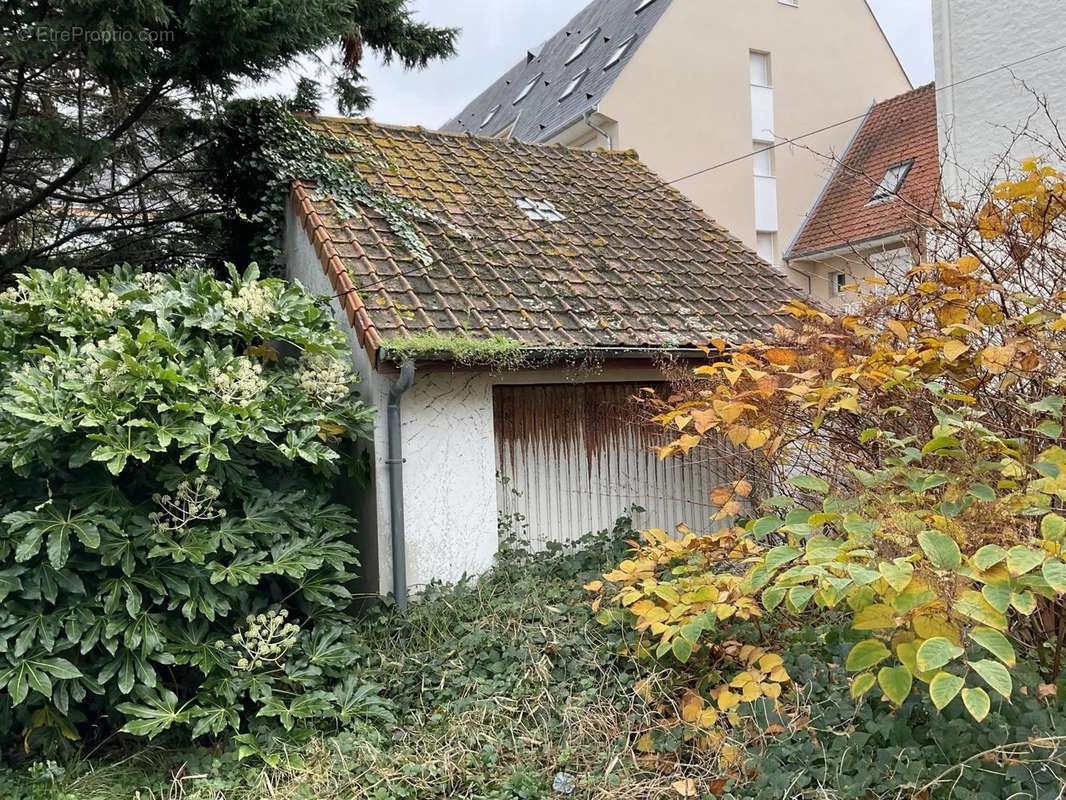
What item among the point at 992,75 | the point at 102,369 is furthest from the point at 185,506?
the point at 992,75

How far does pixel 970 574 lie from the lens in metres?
2.84

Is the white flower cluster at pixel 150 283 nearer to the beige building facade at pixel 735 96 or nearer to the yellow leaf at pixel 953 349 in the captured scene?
the yellow leaf at pixel 953 349

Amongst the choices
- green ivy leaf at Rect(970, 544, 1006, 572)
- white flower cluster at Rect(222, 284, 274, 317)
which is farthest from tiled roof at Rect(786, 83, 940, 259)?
green ivy leaf at Rect(970, 544, 1006, 572)

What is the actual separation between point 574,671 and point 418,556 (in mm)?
1706

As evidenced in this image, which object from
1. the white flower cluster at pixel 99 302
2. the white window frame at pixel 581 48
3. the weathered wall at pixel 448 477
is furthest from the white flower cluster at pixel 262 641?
the white window frame at pixel 581 48

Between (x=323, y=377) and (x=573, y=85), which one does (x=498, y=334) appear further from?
(x=573, y=85)

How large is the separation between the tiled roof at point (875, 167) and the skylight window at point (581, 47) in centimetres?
757

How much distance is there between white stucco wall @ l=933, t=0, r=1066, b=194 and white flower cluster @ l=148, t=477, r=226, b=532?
25.3 ft

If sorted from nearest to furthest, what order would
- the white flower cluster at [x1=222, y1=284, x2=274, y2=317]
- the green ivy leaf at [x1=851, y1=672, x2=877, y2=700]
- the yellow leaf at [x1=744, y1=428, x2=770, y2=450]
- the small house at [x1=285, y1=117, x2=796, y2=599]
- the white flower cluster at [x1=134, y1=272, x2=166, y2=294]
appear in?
the green ivy leaf at [x1=851, y1=672, x2=877, y2=700], the yellow leaf at [x1=744, y1=428, x2=770, y2=450], the white flower cluster at [x1=222, y1=284, x2=274, y2=317], the white flower cluster at [x1=134, y1=272, x2=166, y2=294], the small house at [x1=285, y1=117, x2=796, y2=599]

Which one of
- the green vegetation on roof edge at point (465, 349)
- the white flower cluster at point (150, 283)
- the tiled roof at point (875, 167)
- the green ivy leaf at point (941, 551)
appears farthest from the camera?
the tiled roof at point (875, 167)

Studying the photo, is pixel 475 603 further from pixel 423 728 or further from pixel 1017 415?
pixel 1017 415

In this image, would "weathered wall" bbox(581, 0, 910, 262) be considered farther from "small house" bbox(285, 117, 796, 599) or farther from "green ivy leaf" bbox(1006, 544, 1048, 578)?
"green ivy leaf" bbox(1006, 544, 1048, 578)

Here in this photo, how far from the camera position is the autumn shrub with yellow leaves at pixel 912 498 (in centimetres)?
293

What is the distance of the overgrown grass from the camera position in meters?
3.36
